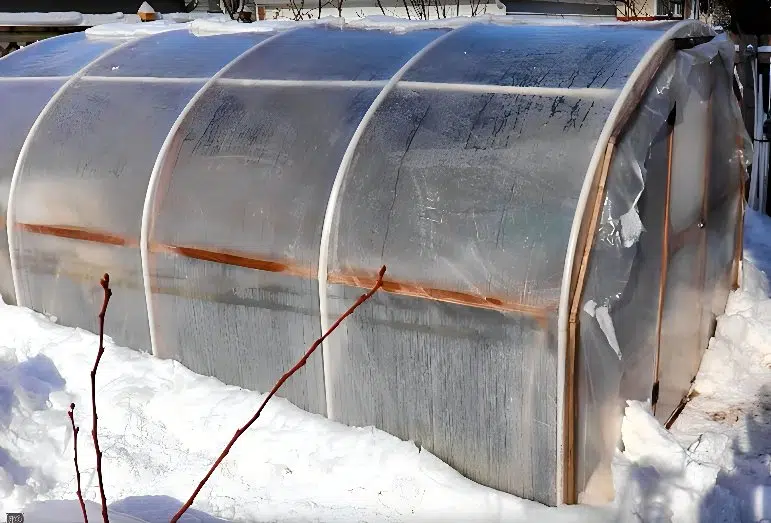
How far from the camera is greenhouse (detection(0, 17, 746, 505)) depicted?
12.6 ft

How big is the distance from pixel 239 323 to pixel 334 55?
74.9 inches

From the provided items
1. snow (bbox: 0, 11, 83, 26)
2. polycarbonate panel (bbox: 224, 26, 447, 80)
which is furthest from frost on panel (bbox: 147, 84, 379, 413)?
snow (bbox: 0, 11, 83, 26)

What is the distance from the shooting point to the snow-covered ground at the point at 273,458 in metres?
3.85

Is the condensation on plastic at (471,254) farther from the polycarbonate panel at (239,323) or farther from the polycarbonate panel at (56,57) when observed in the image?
the polycarbonate panel at (56,57)

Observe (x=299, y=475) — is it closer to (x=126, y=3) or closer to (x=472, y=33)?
(x=472, y=33)

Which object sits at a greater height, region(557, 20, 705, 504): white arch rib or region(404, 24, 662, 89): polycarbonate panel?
region(404, 24, 662, 89): polycarbonate panel

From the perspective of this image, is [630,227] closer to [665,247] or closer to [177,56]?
[665,247]

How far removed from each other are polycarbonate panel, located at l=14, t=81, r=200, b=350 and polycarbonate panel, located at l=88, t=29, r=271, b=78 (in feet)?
0.55

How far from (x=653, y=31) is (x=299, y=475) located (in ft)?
10.6

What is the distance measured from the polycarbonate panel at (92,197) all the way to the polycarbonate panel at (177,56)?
0.17 meters

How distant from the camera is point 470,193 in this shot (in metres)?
4.02

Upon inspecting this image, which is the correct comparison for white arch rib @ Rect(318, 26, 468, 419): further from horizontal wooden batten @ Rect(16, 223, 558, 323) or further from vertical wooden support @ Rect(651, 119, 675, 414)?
vertical wooden support @ Rect(651, 119, 675, 414)

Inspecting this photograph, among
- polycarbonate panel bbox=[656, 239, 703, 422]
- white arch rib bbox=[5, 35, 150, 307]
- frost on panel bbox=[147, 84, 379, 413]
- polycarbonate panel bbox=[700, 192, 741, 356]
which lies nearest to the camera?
frost on panel bbox=[147, 84, 379, 413]

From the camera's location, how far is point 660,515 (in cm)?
370
